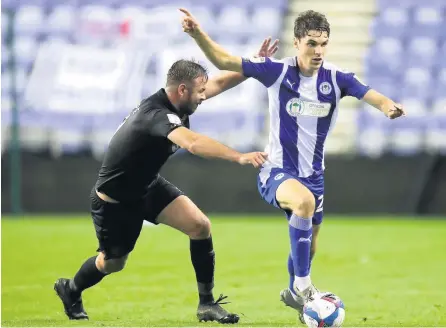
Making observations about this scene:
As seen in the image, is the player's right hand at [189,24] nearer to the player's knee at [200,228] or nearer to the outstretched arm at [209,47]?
the outstretched arm at [209,47]

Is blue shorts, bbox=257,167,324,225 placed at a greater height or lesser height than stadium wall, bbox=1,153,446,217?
greater

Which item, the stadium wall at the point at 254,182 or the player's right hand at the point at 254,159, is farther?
the stadium wall at the point at 254,182

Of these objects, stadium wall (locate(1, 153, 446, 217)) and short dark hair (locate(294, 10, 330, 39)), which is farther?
stadium wall (locate(1, 153, 446, 217))

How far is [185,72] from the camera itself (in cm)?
668

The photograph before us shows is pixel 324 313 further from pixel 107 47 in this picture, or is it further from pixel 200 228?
pixel 107 47

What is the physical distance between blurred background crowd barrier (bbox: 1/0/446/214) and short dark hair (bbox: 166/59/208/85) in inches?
389

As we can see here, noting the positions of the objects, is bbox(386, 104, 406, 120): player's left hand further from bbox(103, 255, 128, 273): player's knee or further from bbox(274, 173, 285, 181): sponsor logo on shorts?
bbox(103, 255, 128, 273): player's knee

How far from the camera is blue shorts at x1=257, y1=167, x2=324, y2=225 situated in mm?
7105

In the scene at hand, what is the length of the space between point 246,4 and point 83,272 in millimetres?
13629

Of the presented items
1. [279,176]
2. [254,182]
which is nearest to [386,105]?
[279,176]

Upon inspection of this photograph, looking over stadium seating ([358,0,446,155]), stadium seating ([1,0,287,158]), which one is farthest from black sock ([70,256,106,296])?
stadium seating ([358,0,446,155])

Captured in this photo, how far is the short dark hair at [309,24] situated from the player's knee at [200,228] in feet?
4.85

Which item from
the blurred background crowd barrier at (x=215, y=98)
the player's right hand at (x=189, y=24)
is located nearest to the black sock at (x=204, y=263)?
the player's right hand at (x=189, y=24)

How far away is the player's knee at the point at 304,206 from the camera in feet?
22.0
